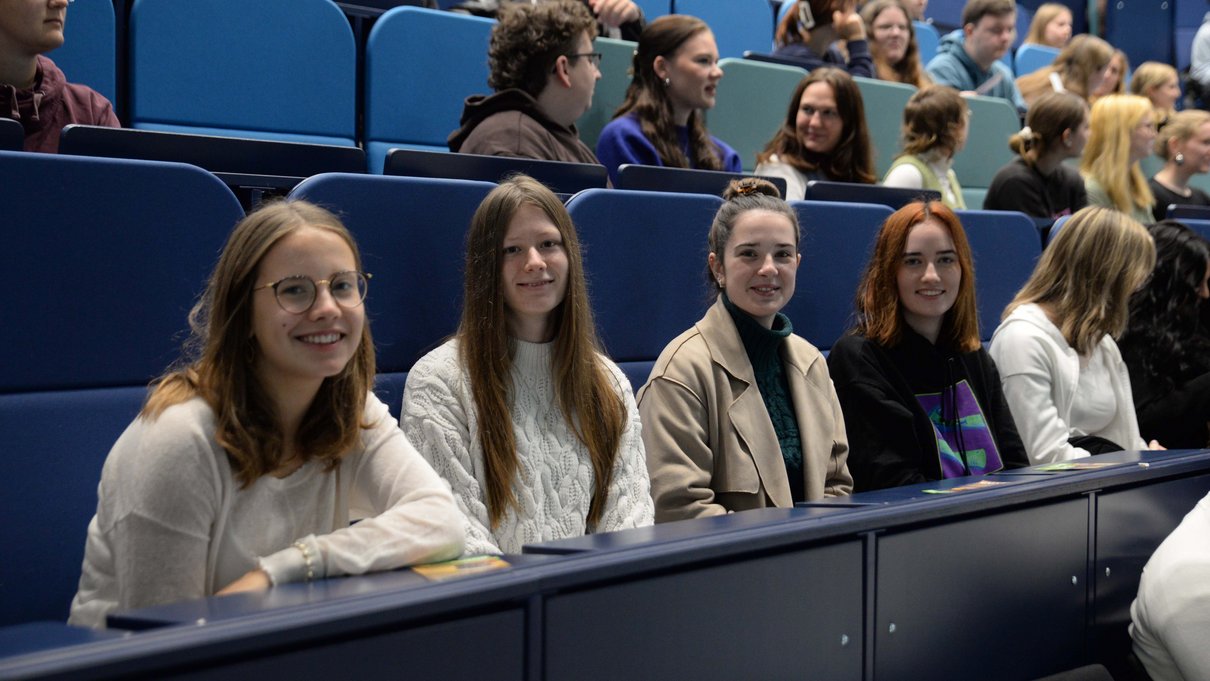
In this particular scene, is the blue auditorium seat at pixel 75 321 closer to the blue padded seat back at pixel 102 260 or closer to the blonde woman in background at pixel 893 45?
the blue padded seat back at pixel 102 260

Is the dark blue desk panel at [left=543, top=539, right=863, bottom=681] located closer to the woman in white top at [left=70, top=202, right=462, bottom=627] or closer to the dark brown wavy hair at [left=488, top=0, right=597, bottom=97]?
the woman in white top at [left=70, top=202, right=462, bottom=627]

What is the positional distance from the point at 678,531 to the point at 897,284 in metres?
1.09

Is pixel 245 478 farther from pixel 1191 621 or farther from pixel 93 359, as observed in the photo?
pixel 1191 621

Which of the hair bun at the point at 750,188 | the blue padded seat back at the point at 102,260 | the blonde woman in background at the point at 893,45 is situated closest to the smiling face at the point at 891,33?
the blonde woman in background at the point at 893,45

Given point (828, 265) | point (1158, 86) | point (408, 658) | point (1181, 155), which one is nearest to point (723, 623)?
point (408, 658)

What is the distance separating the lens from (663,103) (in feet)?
8.87

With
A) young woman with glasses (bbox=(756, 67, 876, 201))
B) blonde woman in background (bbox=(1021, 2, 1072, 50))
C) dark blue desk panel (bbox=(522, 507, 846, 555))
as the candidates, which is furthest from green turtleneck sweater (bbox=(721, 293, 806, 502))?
blonde woman in background (bbox=(1021, 2, 1072, 50))

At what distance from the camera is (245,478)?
1.18m

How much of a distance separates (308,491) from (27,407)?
0.36m

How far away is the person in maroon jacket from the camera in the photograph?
183cm

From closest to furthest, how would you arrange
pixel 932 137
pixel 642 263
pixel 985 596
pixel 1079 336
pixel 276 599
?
pixel 276 599 → pixel 985 596 → pixel 642 263 → pixel 1079 336 → pixel 932 137

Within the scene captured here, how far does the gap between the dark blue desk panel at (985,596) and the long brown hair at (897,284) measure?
1.85 ft

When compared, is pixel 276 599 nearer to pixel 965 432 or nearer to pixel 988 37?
pixel 965 432

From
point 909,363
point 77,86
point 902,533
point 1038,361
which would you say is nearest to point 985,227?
point 1038,361
